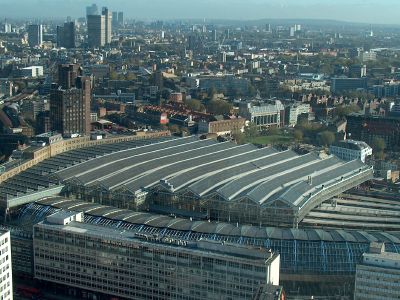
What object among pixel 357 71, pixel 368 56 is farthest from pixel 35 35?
pixel 357 71

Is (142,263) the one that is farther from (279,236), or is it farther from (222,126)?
(222,126)

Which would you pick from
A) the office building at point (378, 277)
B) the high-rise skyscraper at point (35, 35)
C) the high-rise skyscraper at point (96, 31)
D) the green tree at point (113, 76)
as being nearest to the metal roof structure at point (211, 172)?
the office building at point (378, 277)

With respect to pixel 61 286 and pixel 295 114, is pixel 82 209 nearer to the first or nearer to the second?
pixel 61 286

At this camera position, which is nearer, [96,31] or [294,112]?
[294,112]

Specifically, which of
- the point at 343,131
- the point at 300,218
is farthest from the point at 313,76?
the point at 300,218

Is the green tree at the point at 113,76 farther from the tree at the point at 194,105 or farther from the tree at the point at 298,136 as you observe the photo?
the tree at the point at 298,136
